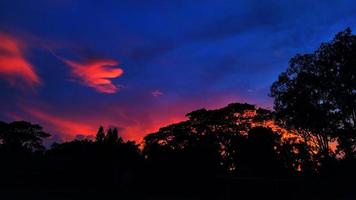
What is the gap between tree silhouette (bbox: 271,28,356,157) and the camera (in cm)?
3084

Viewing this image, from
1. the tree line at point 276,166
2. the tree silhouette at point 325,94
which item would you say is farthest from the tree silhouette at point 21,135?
the tree silhouette at point 325,94

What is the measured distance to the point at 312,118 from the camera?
109 ft

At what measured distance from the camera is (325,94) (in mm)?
32406

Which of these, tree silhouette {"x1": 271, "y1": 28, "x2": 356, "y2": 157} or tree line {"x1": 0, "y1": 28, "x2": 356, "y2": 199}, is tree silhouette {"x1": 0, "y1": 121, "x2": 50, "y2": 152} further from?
tree silhouette {"x1": 271, "y1": 28, "x2": 356, "y2": 157}

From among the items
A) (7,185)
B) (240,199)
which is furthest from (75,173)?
(240,199)

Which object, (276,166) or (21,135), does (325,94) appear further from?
(21,135)

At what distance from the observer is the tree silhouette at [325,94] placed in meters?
30.8

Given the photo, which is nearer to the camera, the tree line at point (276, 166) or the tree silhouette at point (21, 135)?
the tree line at point (276, 166)

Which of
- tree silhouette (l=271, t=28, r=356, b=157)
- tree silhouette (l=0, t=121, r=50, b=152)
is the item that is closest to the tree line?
tree silhouette (l=271, t=28, r=356, b=157)

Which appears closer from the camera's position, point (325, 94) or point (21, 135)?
point (325, 94)

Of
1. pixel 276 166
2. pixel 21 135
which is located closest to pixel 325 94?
pixel 276 166

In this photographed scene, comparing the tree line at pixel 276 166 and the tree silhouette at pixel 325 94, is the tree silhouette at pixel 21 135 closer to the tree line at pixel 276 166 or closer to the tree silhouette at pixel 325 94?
the tree line at pixel 276 166

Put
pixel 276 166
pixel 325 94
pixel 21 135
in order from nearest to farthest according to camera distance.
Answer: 1. pixel 325 94
2. pixel 276 166
3. pixel 21 135

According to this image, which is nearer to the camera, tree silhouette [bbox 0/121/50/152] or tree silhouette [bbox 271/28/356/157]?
tree silhouette [bbox 271/28/356/157]
